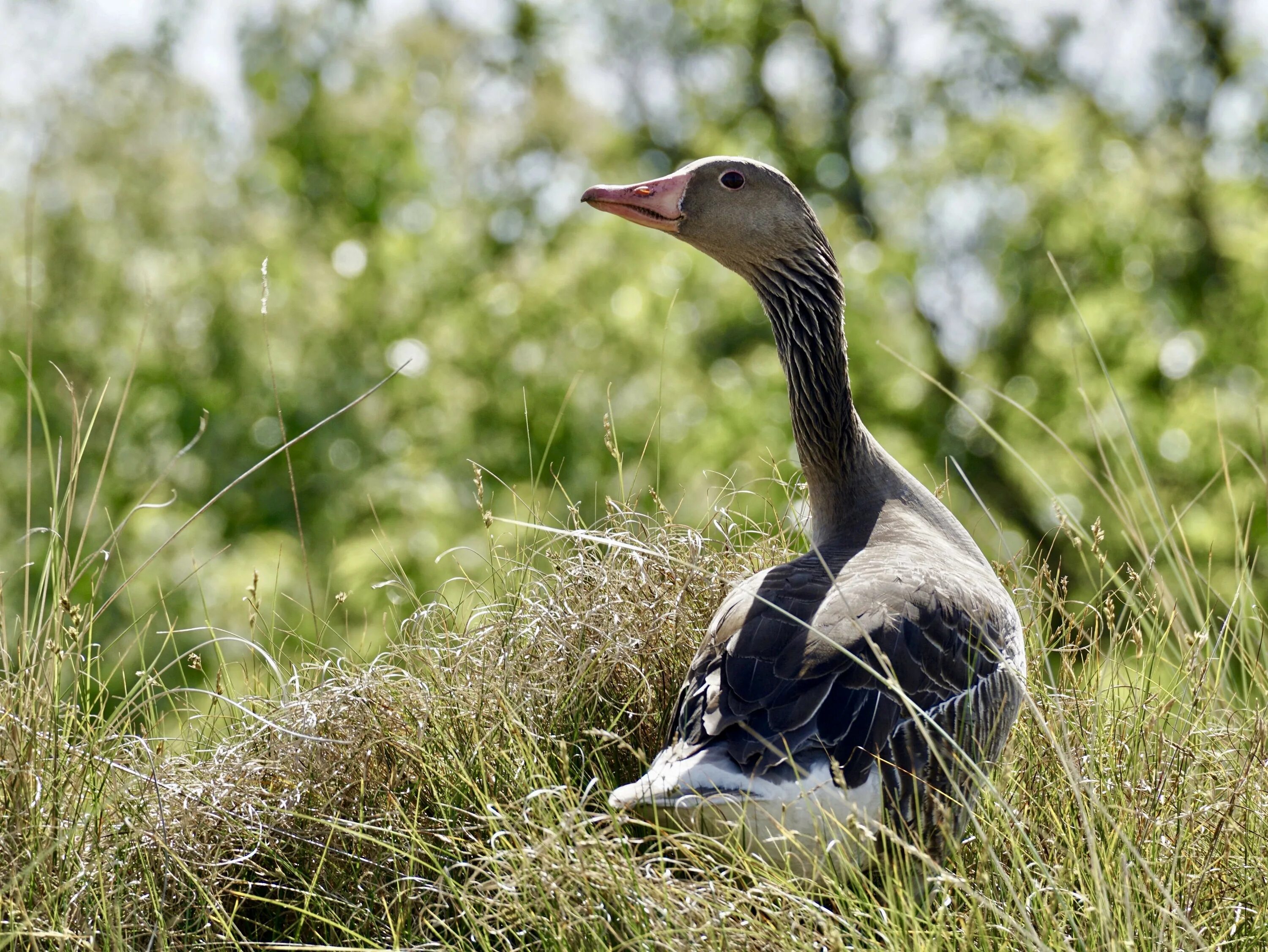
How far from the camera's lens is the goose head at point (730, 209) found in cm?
454

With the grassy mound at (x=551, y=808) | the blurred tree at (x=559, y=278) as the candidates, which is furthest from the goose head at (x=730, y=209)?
the blurred tree at (x=559, y=278)

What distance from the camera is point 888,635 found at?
10.7 feet

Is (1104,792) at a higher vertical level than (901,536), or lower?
lower

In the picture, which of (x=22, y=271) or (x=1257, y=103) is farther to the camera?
(x=1257, y=103)

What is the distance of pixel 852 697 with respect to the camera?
3.15 m

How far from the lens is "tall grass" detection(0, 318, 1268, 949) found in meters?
2.65

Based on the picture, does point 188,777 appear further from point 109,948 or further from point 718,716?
point 718,716

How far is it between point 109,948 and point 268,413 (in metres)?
16.7

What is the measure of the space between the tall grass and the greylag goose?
0.35ft

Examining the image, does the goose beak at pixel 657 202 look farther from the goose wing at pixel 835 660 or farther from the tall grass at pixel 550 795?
the goose wing at pixel 835 660

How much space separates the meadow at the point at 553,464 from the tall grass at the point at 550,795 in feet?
0.08

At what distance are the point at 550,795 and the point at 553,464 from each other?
8.52 feet

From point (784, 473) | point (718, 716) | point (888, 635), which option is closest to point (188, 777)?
point (718, 716)

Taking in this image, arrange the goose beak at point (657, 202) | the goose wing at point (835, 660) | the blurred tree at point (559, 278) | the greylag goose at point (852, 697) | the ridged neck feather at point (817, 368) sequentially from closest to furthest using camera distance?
1. the greylag goose at point (852, 697)
2. the goose wing at point (835, 660)
3. the ridged neck feather at point (817, 368)
4. the goose beak at point (657, 202)
5. the blurred tree at point (559, 278)
